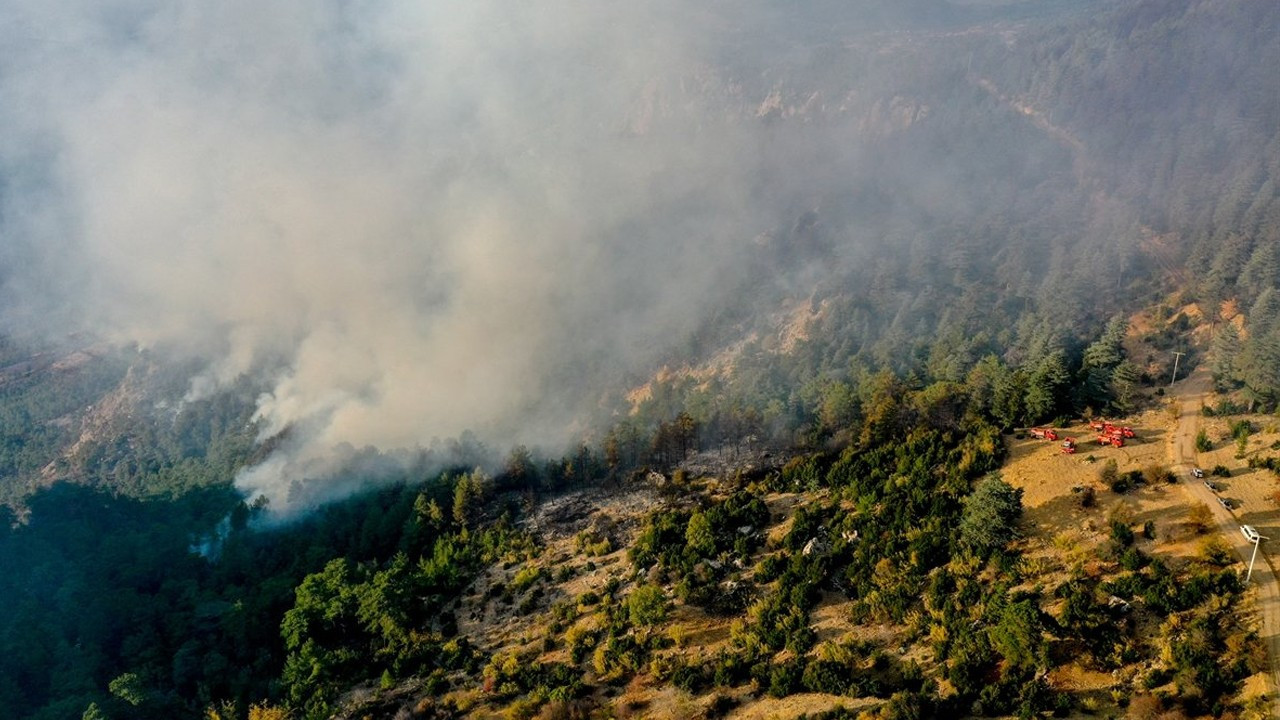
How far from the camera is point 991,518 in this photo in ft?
139

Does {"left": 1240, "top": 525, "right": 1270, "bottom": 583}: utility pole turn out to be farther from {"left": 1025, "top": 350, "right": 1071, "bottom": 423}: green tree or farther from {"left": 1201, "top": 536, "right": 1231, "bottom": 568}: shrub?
{"left": 1025, "top": 350, "right": 1071, "bottom": 423}: green tree

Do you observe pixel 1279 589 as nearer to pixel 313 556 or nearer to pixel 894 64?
pixel 313 556

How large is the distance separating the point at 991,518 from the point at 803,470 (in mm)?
17149

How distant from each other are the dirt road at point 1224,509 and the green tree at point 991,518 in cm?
1022

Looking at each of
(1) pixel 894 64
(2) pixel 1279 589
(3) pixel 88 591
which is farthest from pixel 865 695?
(1) pixel 894 64

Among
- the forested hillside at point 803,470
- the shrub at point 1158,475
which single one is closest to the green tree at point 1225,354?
the forested hillside at point 803,470

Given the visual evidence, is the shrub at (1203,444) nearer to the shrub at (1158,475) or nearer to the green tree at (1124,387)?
the shrub at (1158,475)

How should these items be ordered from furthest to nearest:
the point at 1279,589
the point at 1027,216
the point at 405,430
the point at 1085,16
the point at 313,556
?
1. the point at 1085,16
2. the point at 405,430
3. the point at 1027,216
4. the point at 313,556
5. the point at 1279,589

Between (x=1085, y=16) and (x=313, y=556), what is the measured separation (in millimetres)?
144831

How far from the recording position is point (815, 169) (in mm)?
127375

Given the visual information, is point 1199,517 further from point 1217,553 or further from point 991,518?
point 991,518

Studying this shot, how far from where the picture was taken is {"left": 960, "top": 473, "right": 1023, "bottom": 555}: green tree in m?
42.3

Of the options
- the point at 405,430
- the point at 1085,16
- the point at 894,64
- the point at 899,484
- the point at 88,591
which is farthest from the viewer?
the point at 894,64

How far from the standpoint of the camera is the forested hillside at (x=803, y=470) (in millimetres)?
38531
